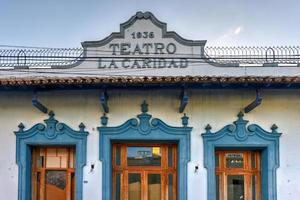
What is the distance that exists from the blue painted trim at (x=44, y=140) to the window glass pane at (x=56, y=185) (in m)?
0.44

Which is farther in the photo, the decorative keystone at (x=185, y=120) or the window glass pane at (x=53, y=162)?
the window glass pane at (x=53, y=162)

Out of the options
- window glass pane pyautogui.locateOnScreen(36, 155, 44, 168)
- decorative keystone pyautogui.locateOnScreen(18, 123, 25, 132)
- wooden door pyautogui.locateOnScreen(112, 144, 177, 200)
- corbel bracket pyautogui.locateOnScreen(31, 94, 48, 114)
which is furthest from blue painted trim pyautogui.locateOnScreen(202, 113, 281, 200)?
decorative keystone pyautogui.locateOnScreen(18, 123, 25, 132)

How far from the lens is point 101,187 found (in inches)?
337

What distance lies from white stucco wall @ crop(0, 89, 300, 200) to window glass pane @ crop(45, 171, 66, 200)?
2.25 ft

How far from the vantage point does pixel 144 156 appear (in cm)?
898

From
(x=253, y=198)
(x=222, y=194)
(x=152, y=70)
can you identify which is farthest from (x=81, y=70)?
(x=253, y=198)

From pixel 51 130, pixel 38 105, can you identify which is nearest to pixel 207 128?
pixel 51 130

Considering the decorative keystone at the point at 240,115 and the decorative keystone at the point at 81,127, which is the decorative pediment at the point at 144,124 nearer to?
the decorative keystone at the point at 81,127

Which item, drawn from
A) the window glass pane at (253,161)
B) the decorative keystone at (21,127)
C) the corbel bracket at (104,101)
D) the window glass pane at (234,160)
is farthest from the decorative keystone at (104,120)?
the window glass pane at (253,161)

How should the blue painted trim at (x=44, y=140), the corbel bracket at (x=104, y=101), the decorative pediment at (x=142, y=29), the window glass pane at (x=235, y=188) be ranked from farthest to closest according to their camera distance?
the decorative pediment at (x=142, y=29), the window glass pane at (x=235, y=188), the blue painted trim at (x=44, y=140), the corbel bracket at (x=104, y=101)

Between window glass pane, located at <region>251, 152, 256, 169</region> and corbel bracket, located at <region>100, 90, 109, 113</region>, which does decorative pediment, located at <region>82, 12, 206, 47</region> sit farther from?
Result: window glass pane, located at <region>251, 152, 256, 169</region>

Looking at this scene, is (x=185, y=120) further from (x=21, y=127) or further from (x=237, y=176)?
(x=21, y=127)

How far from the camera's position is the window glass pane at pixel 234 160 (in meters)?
8.99

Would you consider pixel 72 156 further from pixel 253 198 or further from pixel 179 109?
pixel 253 198
